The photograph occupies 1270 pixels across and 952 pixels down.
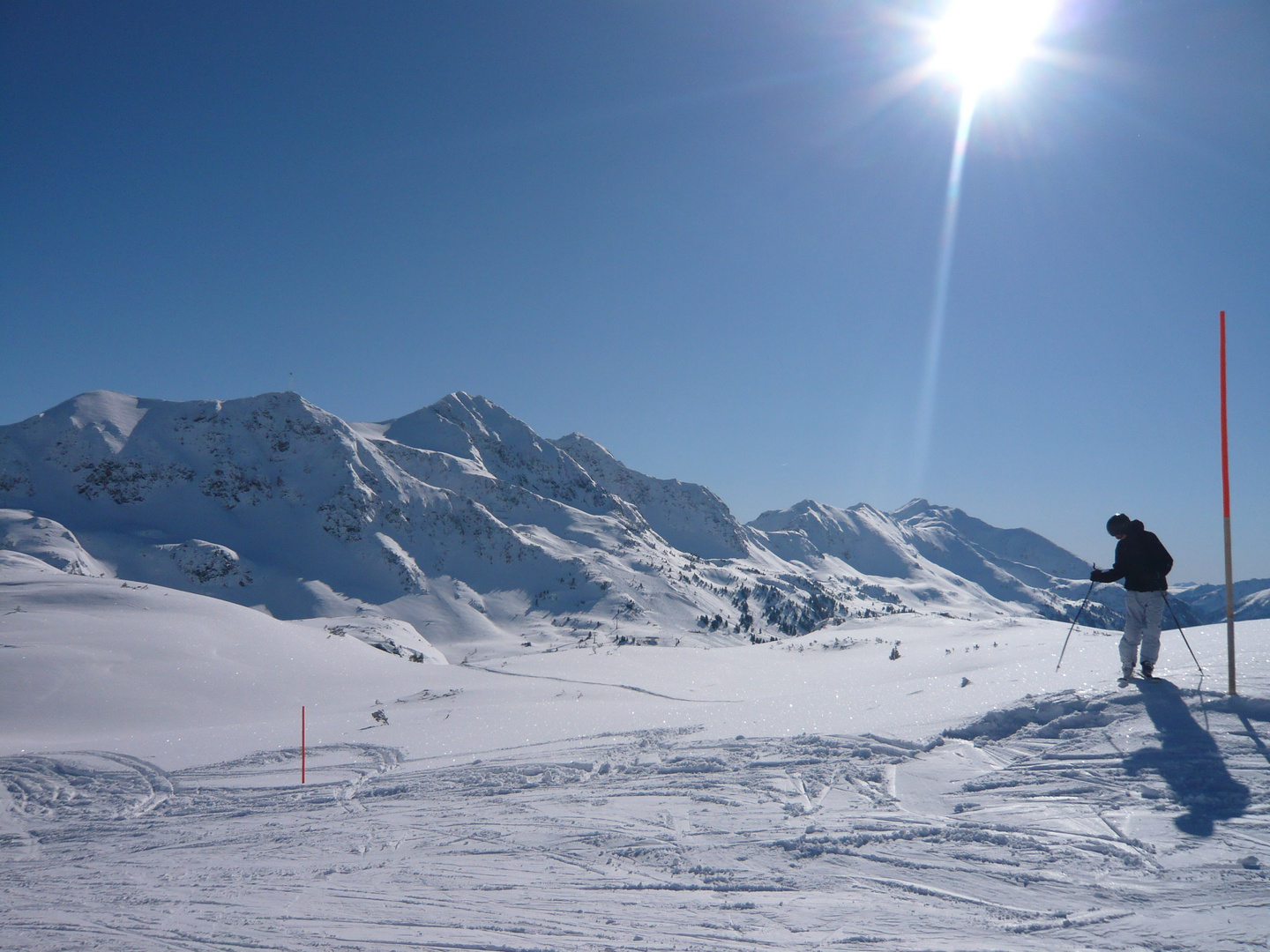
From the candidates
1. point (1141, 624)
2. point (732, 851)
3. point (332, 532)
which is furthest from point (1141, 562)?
point (332, 532)

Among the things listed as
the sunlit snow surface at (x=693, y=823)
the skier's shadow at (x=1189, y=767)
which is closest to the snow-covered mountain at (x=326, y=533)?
the sunlit snow surface at (x=693, y=823)

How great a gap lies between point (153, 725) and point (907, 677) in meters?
16.7

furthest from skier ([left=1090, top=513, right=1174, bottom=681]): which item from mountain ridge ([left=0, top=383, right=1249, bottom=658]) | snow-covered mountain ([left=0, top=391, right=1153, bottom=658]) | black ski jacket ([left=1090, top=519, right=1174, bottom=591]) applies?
snow-covered mountain ([left=0, top=391, right=1153, bottom=658])

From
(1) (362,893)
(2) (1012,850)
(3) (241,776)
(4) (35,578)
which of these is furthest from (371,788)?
(4) (35,578)

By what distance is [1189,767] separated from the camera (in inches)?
209

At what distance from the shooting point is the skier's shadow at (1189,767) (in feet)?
15.2

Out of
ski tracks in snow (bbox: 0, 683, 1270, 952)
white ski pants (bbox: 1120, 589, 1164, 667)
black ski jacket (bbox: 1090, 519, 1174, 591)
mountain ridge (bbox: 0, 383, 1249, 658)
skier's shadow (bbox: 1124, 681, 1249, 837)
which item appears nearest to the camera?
ski tracks in snow (bbox: 0, 683, 1270, 952)

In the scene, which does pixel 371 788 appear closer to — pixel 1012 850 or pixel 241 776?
pixel 241 776

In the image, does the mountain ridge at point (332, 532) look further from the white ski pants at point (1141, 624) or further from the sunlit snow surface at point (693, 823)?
the white ski pants at point (1141, 624)

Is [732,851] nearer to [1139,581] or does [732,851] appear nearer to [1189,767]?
[1189,767]

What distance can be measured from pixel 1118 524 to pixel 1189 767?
3.91 m

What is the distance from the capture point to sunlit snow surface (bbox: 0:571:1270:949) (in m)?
4.12

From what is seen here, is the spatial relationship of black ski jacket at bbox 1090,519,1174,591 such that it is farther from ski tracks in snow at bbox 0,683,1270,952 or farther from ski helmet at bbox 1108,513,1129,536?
ski tracks in snow at bbox 0,683,1270,952

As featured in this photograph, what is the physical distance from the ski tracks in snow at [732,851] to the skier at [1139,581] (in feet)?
3.26
